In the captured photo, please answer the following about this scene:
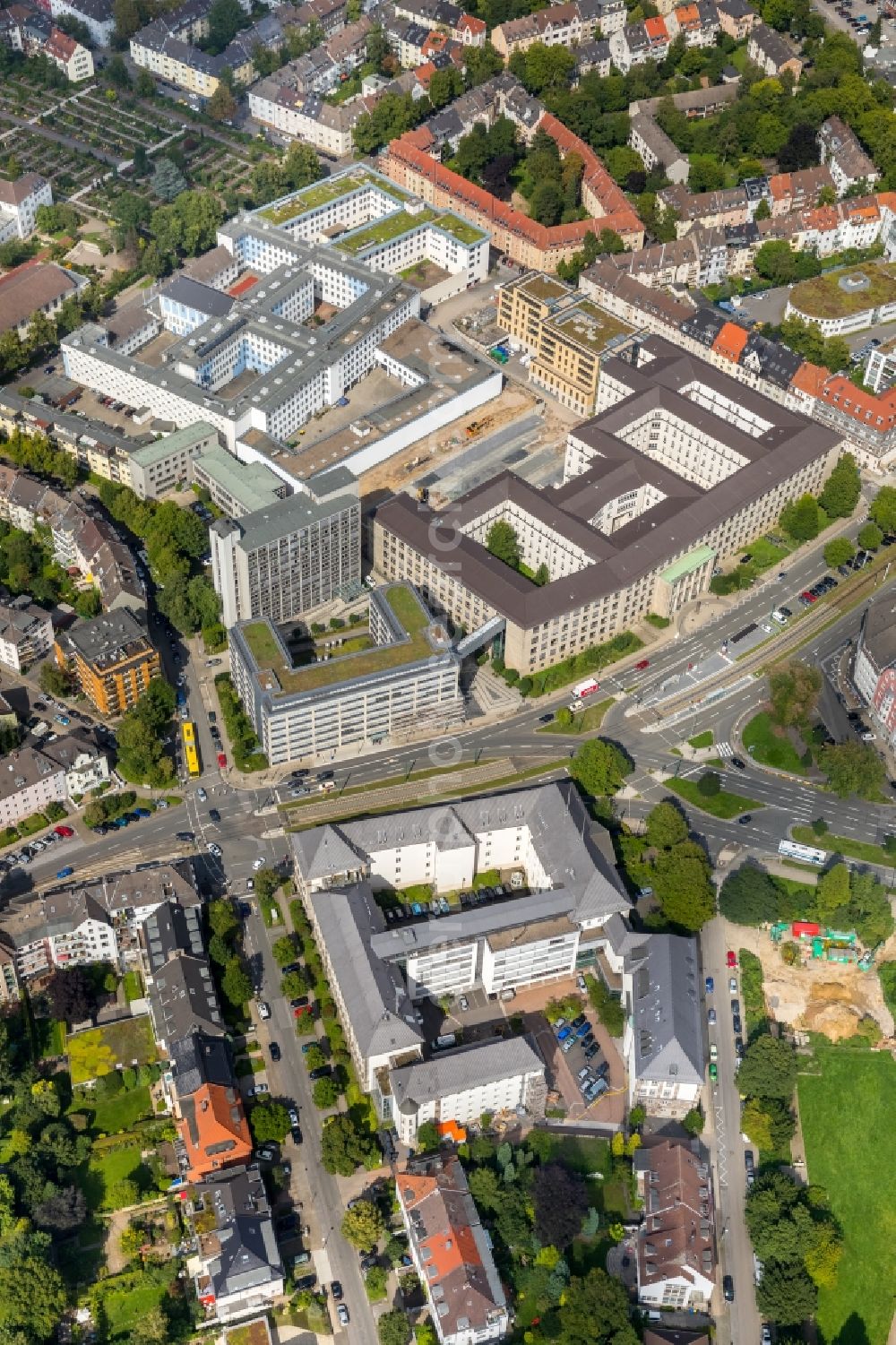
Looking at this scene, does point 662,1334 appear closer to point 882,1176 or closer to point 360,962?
point 882,1176

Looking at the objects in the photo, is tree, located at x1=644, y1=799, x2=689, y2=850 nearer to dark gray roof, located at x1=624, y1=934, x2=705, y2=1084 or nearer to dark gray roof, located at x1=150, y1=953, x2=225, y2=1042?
dark gray roof, located at x1=624, y1=934, x2=705, y2=1084

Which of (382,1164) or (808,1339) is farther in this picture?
(382,1164)

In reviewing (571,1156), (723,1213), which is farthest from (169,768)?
(723,1213)

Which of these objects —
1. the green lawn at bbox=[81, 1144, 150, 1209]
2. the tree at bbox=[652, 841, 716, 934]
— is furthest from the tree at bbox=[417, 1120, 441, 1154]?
the tree at bbox=[652, 841, 716, 934]

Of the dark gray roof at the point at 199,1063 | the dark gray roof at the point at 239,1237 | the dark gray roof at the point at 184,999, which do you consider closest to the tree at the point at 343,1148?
the dark gray roof at the point at 239,1237

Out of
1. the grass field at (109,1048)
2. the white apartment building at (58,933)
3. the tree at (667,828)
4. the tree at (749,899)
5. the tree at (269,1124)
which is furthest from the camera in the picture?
the tree at (667,828)

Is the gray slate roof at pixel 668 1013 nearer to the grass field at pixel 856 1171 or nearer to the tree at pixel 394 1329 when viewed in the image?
the grass field at pixel 856 1171

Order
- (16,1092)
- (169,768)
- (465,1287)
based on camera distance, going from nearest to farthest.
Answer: (465,1287) → (16,1092) → (169,768)
